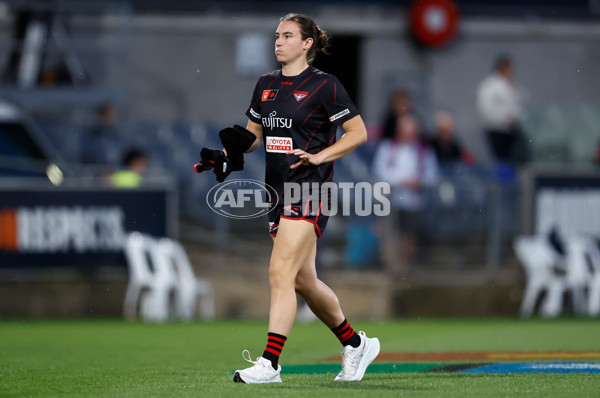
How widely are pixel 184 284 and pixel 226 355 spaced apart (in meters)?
5.03

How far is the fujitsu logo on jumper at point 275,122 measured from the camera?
705cm

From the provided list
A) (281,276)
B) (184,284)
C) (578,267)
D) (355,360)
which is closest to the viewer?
(281,276)

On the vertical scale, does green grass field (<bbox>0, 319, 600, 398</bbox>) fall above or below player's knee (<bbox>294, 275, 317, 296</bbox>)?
below

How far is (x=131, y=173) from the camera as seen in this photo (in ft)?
48.4

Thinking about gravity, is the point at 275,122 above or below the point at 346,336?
above

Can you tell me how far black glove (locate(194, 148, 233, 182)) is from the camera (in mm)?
7305

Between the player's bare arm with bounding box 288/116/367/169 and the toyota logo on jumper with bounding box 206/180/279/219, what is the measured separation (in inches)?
239

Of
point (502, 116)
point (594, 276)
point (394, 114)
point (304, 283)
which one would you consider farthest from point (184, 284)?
point (304, 283)

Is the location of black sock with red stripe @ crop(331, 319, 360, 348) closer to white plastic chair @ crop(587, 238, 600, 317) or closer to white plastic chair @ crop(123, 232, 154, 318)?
white plastic chair @ crop(123, 232, 154, 318)

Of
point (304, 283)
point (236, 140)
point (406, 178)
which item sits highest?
point (236, 140)

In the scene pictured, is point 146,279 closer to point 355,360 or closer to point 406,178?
point 406,178

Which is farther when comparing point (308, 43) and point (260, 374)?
point (308, 43)

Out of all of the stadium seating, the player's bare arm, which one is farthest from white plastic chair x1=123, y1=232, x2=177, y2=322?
the player's bare arm

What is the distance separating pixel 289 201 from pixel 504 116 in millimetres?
12156
